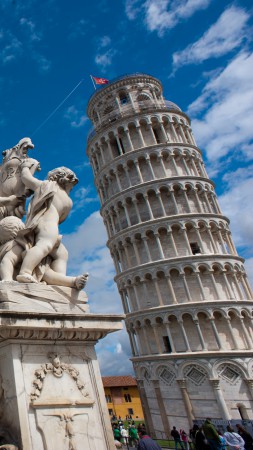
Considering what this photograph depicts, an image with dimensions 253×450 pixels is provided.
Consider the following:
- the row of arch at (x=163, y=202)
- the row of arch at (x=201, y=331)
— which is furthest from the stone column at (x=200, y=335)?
the row of arch at (x=163, y=202)

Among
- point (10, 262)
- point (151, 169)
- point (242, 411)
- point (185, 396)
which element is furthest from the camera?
point (151, 169)

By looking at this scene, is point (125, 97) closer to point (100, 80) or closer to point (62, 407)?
point (100, 80)

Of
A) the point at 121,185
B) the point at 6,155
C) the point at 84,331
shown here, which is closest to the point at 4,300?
the point at 84,331

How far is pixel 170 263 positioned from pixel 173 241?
248cm

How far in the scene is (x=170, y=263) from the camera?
3734 centimetres

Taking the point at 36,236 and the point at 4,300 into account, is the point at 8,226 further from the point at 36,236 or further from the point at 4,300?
the point at 4,300

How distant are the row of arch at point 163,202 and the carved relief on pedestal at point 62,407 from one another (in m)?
36.7

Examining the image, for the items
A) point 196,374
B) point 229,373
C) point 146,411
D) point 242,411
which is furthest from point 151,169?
point 242,411

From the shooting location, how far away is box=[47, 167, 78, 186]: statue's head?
15.4ft

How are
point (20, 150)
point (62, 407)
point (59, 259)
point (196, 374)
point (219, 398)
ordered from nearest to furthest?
point (62, 407)
point (59, 259)
point (20, 150)
point (219, 398)
point (196, 374)

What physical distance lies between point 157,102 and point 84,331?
153ft

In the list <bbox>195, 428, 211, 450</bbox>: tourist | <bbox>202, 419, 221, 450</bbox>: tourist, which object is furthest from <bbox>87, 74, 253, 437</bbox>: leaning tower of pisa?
<bbox>202, 419, 221, 450</bbox>: tourist

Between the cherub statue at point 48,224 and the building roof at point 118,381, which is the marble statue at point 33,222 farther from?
the building roof at point 118,381

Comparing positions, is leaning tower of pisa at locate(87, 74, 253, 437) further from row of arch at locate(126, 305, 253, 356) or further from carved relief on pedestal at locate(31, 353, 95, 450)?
carved relief on pedestal at locate(31, 353, 95, 450)
